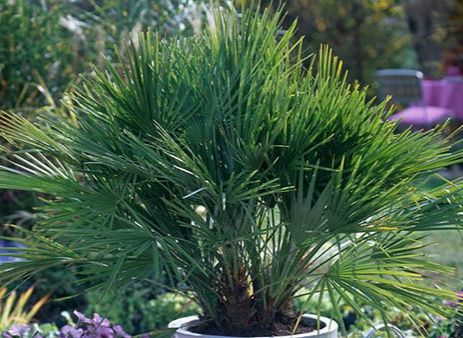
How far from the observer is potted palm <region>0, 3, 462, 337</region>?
3.29 metres

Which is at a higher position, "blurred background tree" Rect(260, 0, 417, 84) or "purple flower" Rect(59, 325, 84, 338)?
"purple flower" Rect(59, 325, 84, 338)

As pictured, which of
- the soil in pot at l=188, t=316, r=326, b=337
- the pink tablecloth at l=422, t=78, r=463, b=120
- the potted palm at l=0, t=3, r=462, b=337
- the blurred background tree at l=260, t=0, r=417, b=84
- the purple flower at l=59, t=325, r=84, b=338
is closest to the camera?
the potted palm at l=0, t=3, r=462, b=337

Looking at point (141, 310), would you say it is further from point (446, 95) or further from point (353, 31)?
point (353, 31)

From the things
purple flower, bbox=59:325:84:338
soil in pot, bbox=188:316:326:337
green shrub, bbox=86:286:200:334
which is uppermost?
soil in pot, bbox=188:316:326:337

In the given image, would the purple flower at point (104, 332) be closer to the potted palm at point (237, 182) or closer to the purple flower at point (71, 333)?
the purple flower at point (71, 333)

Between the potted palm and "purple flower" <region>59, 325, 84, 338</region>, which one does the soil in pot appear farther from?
"purple flower" <region>59, 325, 84, 338</region>

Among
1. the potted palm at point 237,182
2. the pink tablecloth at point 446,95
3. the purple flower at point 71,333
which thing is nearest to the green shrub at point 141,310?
the purple flower at point 71,333

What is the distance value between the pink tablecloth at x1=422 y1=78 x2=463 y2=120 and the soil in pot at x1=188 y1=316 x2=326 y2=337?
1016cm

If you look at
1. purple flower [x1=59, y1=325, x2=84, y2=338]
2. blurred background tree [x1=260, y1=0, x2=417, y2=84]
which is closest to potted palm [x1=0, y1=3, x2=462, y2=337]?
purple flower [x1=59, y1=325, x2=84, y2=338]

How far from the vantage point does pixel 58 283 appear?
245 inches

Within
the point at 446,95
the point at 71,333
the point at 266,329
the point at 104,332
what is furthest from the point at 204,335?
the point at 446,95

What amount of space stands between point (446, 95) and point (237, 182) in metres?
10.9

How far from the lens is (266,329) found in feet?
11.6

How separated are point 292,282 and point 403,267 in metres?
0.42
